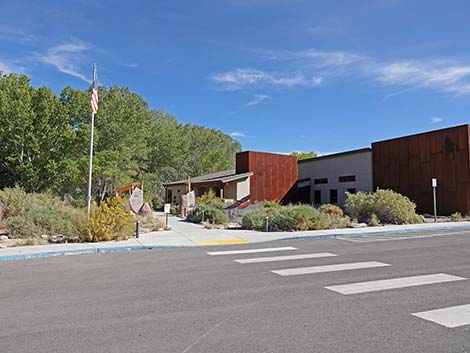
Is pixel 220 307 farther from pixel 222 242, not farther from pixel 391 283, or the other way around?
pixel 222 242

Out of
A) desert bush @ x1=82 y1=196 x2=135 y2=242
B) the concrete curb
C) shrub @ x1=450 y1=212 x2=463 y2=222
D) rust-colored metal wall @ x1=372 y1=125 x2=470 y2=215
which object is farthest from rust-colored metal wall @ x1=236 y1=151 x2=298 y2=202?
desert bush @ x1=82 y1=196 x2=135 y2=242

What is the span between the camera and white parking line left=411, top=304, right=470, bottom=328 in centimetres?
509

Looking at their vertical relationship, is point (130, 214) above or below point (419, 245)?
above

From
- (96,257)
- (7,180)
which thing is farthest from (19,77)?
(96,257)

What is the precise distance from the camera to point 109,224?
15094mm

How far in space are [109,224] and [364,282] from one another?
10463 millimetres

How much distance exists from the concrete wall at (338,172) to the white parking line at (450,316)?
30.8 meters

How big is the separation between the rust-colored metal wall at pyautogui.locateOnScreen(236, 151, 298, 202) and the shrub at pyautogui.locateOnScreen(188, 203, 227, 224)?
11.7 metres

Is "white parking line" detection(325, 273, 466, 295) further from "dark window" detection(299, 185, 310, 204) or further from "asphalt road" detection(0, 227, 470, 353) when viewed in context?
"dark window" detection(299, 185, 310, 204)

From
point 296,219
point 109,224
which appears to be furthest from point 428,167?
point 109,224

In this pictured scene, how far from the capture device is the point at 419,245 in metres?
13.4

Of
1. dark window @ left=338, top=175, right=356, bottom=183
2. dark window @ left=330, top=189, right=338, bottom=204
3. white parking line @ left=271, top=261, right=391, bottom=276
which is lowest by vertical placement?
white parking line @ left=271, top=261, right=391, bottom=276

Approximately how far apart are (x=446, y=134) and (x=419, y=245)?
715 inches

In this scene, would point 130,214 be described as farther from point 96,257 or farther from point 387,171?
point 387,171
